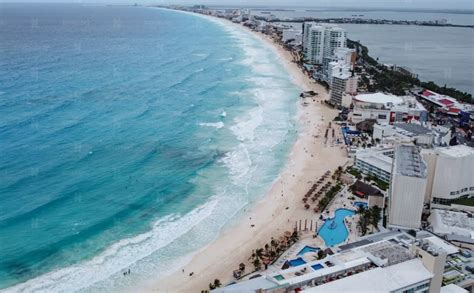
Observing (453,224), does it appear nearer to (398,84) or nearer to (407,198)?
(407,198)

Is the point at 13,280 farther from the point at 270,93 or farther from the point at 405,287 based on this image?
the point at 270,93

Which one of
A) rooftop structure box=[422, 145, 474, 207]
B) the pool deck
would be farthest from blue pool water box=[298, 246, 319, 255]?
rooftop structure box=[422, 145, 474, 207]

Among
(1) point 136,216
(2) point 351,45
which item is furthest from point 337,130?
(2) point 351,45

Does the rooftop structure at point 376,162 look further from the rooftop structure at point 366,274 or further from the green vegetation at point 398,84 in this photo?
the green vegetation at point 398,84

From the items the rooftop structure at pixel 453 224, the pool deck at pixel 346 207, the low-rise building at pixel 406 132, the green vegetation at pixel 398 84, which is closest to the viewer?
the rooftop structure at pixel 453 224

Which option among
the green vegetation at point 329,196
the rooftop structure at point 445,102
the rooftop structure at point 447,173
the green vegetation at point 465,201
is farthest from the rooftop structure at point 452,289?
the rooftop structure at point 445,102

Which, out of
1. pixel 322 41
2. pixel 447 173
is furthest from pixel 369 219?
pixel 322 41
